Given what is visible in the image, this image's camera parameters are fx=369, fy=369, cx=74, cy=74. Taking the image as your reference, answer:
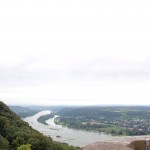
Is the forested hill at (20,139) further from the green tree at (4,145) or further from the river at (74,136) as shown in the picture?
the river at (74,136)

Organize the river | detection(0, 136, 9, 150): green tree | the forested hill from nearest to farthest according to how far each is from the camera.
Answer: the forested hill, detection(0, 136, 9, 150): green tree, the river

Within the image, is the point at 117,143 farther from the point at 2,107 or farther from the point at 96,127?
the point at 96,127

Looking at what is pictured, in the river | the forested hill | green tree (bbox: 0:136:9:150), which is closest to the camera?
the forested hill

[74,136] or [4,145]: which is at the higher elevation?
[4,145]

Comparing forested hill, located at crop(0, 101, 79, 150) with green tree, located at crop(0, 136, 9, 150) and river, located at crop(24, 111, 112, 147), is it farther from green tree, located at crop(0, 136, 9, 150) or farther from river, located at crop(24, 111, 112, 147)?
river, located at crop(24, 111, 112, 147)

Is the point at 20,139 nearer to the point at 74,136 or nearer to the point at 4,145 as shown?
the point at 4,145

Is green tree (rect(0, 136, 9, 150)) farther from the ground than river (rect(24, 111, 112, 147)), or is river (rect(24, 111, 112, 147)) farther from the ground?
green tree (rect(0, 136, 9, 150))

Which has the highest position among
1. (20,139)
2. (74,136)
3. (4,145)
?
(20,139)

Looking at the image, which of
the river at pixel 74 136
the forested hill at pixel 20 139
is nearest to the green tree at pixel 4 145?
the forested hill at pixel 20 139

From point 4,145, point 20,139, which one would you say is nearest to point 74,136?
point 20,139

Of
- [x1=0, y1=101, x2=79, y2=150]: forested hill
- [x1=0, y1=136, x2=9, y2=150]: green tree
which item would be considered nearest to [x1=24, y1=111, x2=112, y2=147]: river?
[x1=0, y1=101, x2=79, y2=150]: forested hill

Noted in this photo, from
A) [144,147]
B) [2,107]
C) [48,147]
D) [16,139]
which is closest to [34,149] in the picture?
[48,147]
